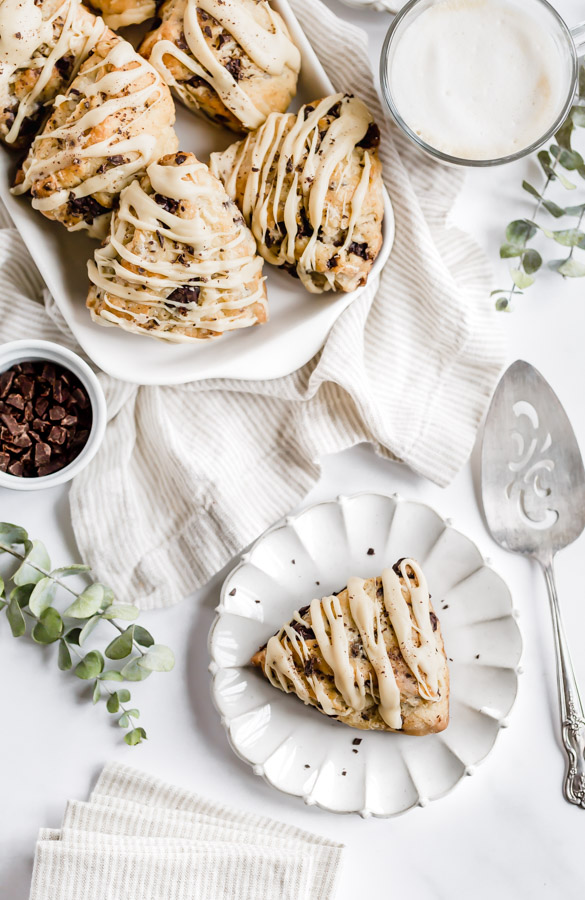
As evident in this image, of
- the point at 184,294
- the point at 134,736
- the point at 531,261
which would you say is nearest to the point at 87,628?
the point at 134,736

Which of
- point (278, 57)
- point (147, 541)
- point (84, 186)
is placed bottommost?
point (147, 541)

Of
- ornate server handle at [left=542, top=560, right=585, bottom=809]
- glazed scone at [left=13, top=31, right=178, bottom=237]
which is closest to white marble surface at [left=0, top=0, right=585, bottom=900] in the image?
ornate server handle at [left=542, top=560, right=585, bottom=809]

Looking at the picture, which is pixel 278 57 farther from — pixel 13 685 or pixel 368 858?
pixel 368 858

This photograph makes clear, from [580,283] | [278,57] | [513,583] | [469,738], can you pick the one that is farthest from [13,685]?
[580,283]

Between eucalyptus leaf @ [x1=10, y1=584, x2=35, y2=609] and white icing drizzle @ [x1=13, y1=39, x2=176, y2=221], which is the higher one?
white icing drizzle @ [x1=13, y1=39, x2=176, y2=221]

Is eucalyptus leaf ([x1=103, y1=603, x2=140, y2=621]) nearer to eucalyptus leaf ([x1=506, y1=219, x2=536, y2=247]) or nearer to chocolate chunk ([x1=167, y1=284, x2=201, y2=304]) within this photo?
chocolate chunk ([x1=167, y1=284, x2=201, y2=304])

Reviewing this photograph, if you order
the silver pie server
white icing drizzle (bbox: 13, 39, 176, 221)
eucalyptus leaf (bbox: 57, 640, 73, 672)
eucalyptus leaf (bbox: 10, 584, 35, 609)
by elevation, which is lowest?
eucalyptus leaf (bbox: 57, 640, 73, 672)
